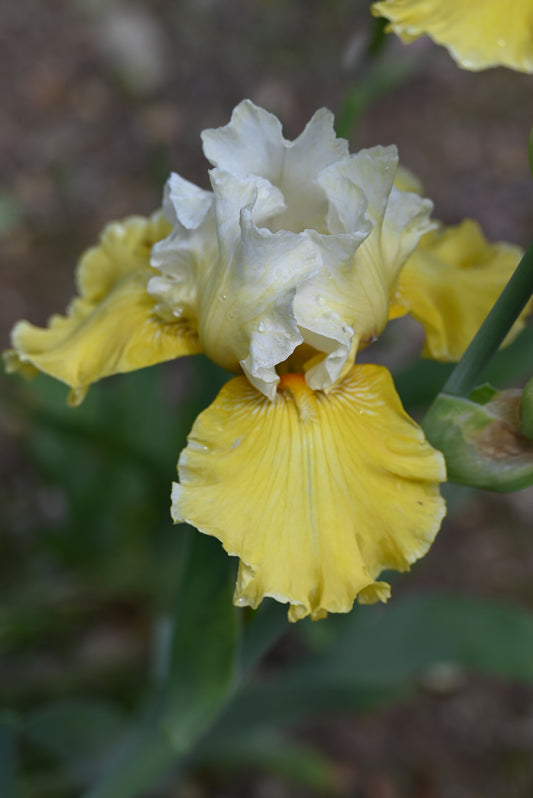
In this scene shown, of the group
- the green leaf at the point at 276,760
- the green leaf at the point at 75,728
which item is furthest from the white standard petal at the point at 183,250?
the green leaf at the point at 276,760

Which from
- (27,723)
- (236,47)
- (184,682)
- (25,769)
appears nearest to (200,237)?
(184,682)

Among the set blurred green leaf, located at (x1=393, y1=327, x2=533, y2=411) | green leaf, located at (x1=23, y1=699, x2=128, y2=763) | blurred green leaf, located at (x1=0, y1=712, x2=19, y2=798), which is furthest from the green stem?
green leaf, located at (x1=23, y1=699, x2=128, y2=763)

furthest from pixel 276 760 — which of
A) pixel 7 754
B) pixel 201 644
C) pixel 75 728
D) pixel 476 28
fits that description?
pixel 476 28

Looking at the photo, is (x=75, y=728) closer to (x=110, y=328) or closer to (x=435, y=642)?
(x=435, y=642)

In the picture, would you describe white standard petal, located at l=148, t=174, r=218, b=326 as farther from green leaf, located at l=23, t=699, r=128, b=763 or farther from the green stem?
green leaf, located at l=23, t=699, r=128, b=763

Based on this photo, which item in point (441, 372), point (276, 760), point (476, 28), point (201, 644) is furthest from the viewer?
point (276, 760)

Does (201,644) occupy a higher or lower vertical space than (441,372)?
lower

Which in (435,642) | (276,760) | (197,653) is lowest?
(276,760)
